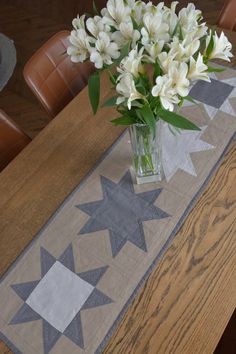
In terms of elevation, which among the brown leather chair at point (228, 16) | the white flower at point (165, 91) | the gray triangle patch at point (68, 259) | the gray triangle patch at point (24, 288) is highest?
the brown leather chair at point (228, 16)

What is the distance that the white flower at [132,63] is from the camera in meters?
0.65

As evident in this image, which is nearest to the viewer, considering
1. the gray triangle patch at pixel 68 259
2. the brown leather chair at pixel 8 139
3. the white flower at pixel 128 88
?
the white flower at pixel 128 88

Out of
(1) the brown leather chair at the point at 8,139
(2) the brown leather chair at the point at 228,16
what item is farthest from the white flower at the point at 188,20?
(2) the brown leather chair at the point at 228,16

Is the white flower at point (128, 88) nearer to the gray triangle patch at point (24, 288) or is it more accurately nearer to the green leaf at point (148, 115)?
the green leaf at point (148, 115)

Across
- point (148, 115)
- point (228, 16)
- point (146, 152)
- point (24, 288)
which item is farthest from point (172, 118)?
point (228, 16)

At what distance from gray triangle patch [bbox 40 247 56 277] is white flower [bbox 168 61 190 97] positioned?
1.71 feet

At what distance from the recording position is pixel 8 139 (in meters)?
1.22

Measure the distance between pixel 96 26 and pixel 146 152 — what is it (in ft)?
1.08

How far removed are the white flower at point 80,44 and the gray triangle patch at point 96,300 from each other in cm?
54

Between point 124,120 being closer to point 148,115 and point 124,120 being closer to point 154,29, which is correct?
point 148,115

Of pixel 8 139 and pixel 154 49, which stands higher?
pixel 154 49

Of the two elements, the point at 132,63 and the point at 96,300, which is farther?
the point at 96,300

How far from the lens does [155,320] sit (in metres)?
0.79

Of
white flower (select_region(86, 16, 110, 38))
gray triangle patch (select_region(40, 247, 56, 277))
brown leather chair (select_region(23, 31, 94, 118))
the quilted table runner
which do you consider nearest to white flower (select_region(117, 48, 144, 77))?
white flower (select_region(86, 16, 110, 38))
